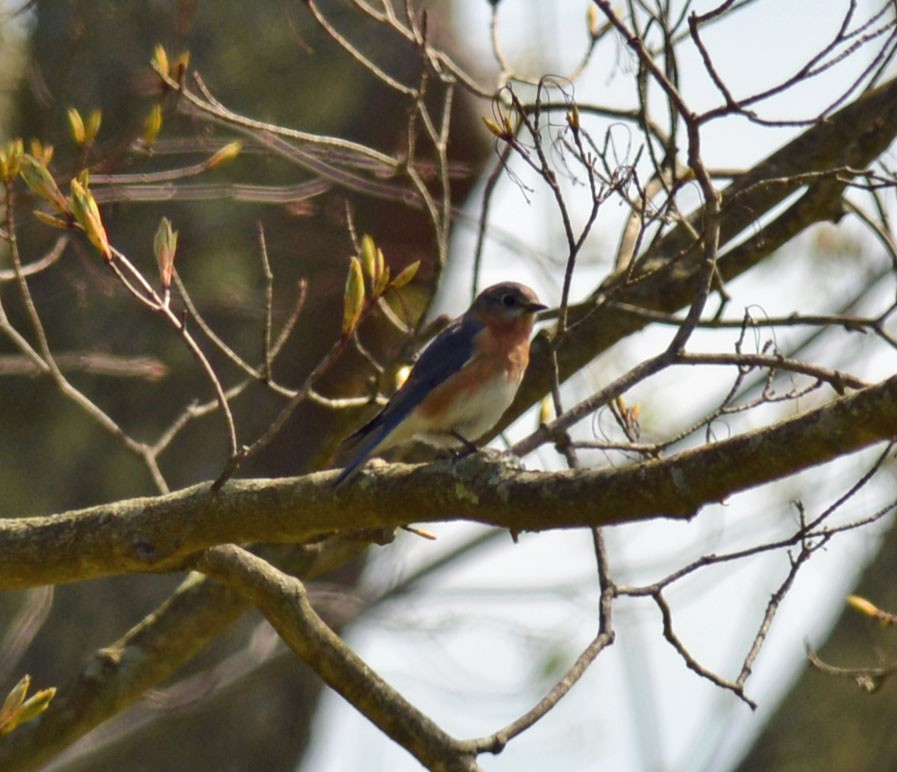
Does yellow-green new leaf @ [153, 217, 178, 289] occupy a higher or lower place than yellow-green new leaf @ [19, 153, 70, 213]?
lower

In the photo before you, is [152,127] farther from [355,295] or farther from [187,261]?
[187,261]

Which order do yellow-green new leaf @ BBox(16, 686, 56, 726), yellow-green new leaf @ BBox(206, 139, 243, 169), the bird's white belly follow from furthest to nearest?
1. the bird's white belly
2. yellow-green new leaf @ BBox(206, 139, 243, 169)
3. yellow-green new leaf @ BBox(16, 686, 56, 726)

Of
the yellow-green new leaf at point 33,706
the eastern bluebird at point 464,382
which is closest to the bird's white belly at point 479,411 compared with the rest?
the eastern bluebird at point 464,382

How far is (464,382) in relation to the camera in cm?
527

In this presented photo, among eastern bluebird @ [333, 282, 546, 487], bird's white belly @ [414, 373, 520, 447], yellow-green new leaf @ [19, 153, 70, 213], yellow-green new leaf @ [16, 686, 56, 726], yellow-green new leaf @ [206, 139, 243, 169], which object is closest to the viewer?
yellow-green new leaf @ [19, 153, 70, 213]

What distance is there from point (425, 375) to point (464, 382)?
0.16m

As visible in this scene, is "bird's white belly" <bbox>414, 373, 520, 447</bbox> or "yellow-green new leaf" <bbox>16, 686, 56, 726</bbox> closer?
"yellow-green new leaf" <bbox>16, 686, 56, 726</bbox>

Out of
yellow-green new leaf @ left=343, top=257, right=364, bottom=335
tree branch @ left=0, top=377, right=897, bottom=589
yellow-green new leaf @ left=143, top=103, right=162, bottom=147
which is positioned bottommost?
tree branch @ left=0, top=377, right=897, bottom=589

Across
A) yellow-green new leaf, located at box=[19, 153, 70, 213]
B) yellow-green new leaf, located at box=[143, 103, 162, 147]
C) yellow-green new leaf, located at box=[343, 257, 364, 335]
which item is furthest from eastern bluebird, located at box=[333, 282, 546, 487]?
yellow-green new leaf, located at box=[19, 153, 70, 213]

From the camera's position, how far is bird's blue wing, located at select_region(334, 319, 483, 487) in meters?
4.78

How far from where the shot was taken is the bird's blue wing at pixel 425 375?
4.78 m

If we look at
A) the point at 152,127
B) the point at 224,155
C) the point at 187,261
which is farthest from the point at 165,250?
the point at 187,261

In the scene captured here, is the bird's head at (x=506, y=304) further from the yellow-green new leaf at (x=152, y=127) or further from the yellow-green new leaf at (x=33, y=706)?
the yellow-green new leaf at (x=33, y=706)

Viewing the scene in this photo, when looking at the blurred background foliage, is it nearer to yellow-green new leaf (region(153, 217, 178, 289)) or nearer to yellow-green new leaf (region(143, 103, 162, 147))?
yellow-green new leaf (region(143, 103, 162, 147))
